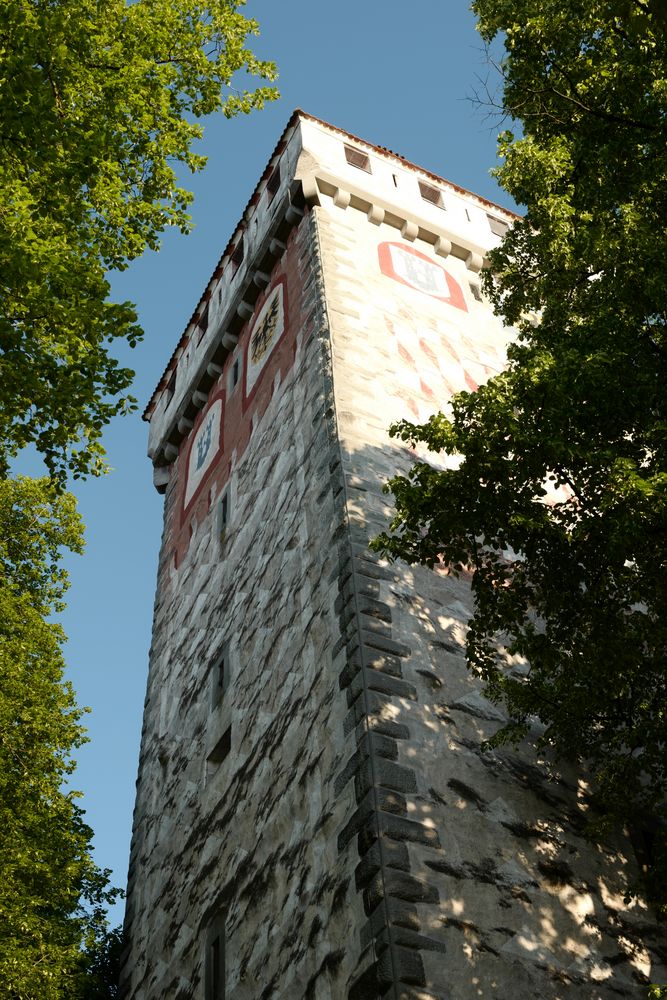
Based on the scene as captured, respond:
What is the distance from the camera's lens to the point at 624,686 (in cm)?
716

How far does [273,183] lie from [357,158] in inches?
51.3

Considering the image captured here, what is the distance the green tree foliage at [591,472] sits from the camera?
23.0ft

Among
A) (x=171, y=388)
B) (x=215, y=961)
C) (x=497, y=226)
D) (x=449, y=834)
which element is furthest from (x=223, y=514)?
(x=449, y=834)

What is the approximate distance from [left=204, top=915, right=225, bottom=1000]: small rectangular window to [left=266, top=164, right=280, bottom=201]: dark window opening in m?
10.6

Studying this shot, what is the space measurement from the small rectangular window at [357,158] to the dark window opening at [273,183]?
3.55 ft

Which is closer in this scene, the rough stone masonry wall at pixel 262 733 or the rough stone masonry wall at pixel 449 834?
the rough stone masonry wall at pixel 449 834

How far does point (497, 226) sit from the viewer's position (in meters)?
17.3

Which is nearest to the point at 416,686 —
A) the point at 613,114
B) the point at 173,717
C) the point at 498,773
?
the point at 498,773

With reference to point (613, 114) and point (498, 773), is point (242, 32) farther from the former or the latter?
point (498, 773)

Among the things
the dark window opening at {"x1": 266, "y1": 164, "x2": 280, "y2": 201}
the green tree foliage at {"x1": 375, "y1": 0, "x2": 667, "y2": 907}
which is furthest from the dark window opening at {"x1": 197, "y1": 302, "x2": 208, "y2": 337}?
the green tree foliage at {"x1": 375, "y1": 0, "x2": 667, "y2": 907}

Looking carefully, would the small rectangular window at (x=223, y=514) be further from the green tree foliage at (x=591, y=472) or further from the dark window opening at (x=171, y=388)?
the green tree foliage at (x=591, y=472)

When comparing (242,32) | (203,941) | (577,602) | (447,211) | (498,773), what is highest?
(447,211)

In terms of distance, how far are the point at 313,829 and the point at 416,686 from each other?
130 cm

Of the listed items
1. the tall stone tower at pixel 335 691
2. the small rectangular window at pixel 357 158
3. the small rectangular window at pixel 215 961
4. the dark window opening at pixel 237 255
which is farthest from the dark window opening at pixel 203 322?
the small rectangular window at pixel 215 961
